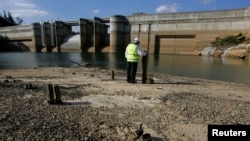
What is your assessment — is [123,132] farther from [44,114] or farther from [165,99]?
[165,99]

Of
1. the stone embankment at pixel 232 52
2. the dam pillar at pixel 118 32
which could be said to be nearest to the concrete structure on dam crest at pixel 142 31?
the dam pillar at pixel 118 32

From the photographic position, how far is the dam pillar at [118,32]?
54.2m

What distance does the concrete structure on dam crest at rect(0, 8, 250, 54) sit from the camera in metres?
43.0

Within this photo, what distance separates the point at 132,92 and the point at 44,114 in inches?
125

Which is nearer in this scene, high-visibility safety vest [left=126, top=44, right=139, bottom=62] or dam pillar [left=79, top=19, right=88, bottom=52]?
high-visibility safety vest [left=126, top=44, right=139, bottom=62]

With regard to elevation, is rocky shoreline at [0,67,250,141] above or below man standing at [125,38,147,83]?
below

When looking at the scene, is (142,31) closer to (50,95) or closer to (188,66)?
(188,66)

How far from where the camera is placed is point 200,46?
44.5 meters

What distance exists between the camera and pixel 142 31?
5366 centimetres

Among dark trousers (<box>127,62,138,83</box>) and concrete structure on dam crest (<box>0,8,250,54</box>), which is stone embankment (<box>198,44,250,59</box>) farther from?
dark trousers (<box>127,62,138,83</box>)

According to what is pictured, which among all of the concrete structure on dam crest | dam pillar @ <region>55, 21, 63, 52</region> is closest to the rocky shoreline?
the concrete structure on dam crest

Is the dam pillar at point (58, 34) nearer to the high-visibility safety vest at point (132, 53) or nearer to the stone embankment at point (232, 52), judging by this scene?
the stone embankment at point (232, 52)

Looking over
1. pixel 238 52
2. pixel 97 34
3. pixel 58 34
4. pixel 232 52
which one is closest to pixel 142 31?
pixel 97 34

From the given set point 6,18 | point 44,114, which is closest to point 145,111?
point 44,114
